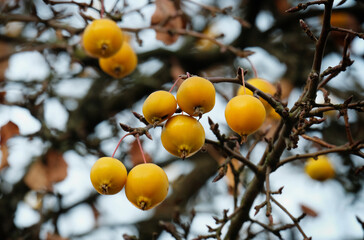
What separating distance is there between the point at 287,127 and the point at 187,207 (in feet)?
8.82

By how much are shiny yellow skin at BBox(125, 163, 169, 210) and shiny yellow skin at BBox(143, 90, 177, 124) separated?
0.18 metres

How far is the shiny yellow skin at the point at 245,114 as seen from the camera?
4.34 feet

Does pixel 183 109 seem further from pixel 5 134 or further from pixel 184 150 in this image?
pixel 5 134

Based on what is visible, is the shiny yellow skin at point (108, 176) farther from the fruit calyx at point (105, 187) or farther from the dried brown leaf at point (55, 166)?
the dried brown leaf at point (55, 166)

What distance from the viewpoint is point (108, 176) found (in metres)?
1.35

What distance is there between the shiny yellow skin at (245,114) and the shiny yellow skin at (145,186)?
0.33 meters

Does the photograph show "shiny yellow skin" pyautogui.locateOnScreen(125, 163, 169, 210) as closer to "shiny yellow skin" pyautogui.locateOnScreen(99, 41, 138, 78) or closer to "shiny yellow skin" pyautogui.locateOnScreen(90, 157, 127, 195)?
"shiny yellow skin" pyautogui.locateOnScreen(90, 157, 127, 195)

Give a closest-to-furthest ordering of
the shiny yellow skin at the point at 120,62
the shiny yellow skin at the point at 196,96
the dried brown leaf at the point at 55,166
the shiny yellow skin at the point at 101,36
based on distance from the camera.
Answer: the shiny yellow skin at the point at 196,96
the shiny yellow skin at the point at 101,36
the shiny yellow skin at the point at 120,62
the dried brown leaf at the point at 55,166

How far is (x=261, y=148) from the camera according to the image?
3738 millimetres

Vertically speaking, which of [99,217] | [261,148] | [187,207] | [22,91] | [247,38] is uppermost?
[247,38]

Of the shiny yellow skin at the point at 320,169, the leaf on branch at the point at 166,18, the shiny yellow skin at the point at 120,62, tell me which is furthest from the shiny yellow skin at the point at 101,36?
the shiny yellow skin at the point at 320,169

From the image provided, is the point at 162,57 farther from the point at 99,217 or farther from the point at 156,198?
the point at 156,198

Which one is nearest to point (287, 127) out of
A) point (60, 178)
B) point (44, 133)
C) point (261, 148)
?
point (60, 178)

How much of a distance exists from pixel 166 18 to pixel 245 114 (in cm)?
160
